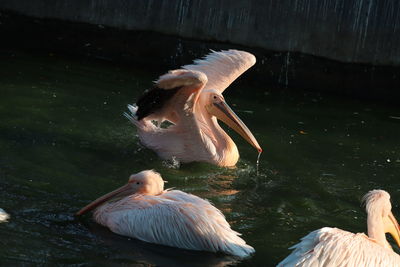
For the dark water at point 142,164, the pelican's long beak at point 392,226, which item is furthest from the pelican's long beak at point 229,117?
the pelican's long beak at point 392,226

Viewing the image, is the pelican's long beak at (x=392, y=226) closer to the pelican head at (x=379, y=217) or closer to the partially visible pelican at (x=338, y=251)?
the pelican head at (x=379, y=217)

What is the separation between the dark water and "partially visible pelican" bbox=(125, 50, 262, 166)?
0.12 m

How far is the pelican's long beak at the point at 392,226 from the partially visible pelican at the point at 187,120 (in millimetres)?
1728

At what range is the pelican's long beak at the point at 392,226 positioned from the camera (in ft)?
18.2

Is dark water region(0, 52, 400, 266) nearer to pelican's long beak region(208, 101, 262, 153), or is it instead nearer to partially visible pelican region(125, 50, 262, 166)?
partially visible pelican region(125, 50, 262, 166)

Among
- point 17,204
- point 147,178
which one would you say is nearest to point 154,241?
point 147,178

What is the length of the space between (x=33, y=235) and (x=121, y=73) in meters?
4.54

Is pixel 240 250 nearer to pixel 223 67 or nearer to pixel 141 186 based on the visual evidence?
pixel 141 186

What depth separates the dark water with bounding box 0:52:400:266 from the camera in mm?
5352

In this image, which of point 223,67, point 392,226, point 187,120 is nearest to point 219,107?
point 187,120

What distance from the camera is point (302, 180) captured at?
7012 mm

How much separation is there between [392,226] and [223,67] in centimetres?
266

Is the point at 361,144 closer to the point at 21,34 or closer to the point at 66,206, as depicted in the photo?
the point at 66,206

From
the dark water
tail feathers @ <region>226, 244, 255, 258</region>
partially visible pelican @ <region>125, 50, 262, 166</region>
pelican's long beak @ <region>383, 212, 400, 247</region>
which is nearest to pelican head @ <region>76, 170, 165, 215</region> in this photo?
the dark water
